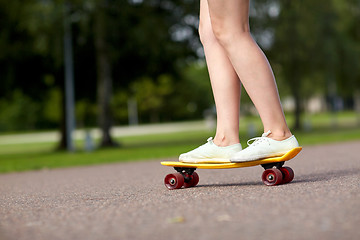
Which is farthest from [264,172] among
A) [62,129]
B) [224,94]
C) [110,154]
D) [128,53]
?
[62,129]

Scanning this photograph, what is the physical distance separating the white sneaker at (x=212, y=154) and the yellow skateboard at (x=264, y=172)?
27 mm

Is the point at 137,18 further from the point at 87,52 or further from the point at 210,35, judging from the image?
the point at 210,35

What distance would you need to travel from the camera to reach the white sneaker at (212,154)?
3.71 meters


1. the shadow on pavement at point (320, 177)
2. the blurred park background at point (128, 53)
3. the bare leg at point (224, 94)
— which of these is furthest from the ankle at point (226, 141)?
the blurred park background at point (128, 53)

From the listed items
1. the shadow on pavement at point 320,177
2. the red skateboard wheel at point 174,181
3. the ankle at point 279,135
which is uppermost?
the ankle at point 279,135

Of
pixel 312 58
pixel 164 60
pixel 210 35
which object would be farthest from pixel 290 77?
pixel 210 35

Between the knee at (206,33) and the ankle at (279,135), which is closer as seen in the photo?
the ankle at (279,135)

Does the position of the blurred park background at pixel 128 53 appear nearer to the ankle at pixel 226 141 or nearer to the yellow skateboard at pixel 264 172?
A: the yellow skateboard at pixel 264 172

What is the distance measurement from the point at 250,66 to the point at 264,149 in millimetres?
532

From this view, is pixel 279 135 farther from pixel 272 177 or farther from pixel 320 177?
pixel 320 177

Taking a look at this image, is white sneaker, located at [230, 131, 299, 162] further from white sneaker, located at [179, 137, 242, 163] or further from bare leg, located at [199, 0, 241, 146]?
bare leg, located at [199, 0, 241, 146]

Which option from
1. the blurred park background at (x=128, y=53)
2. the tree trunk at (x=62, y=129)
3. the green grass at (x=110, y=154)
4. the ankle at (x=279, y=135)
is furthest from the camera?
the tree trunk at (x=62, y=129)

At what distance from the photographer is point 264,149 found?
11.6ft

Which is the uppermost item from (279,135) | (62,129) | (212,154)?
(279,135)
